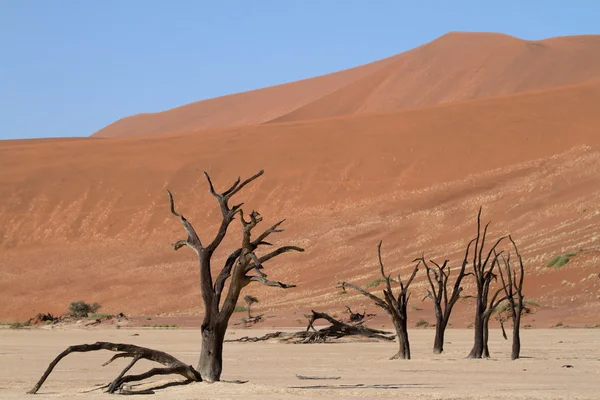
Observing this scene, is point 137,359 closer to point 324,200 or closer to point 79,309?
point 79,309

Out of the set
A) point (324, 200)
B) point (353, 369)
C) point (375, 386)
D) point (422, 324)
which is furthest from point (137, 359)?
point (324, 200)

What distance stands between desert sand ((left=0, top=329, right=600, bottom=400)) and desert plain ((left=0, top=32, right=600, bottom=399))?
0.20 ft

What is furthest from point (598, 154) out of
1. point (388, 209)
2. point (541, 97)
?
point (541, 97)

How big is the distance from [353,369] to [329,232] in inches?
1287

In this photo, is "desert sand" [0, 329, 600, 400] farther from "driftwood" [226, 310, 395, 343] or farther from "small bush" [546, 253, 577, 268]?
"small bush" [546, 253, 577, 268]

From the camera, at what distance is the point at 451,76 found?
102375mm

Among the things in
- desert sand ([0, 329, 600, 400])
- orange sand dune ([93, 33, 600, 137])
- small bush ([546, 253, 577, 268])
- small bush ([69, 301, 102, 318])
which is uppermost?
orange sand dune ([93, 33, 600, 137])

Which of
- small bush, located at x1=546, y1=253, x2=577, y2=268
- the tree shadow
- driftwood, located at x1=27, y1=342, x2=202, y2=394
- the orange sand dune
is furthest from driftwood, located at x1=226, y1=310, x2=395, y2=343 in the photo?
the orange sand dune

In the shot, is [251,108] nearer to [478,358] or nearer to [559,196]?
[559,196]

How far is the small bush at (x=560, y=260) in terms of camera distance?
3666cm

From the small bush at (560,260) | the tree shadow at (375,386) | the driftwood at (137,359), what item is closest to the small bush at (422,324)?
the small bush at (560,260)

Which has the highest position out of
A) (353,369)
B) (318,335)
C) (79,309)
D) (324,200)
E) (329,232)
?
(324,200)

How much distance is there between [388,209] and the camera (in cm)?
5253

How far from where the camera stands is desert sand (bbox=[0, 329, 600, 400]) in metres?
13.0
